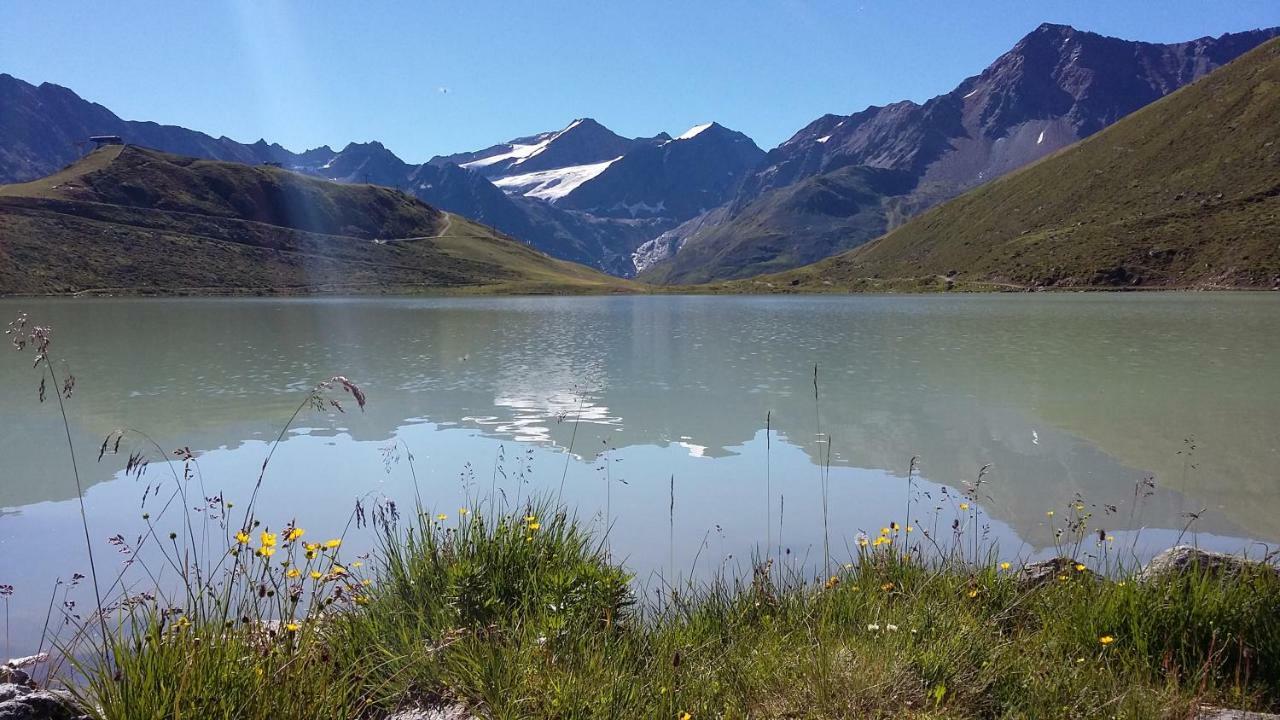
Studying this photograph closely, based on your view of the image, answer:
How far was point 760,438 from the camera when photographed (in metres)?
17.2

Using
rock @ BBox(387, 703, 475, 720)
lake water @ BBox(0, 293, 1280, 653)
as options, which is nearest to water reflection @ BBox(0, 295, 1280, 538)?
lake water @ BBox(0, 293, 1280, 653)

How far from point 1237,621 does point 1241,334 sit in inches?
1970

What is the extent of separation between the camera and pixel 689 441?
662 inches

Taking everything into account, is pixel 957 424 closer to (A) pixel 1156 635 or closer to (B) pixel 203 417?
(A) pixel 1156 635

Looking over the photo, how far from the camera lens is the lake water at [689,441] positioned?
1071cm

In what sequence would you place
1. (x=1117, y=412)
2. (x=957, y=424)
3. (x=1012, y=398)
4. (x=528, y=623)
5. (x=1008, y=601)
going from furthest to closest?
1. (x=1012, y=398)
2. (x=1117, y=412)
3. (x=957, y=424)
4. (x=1008, y=601)
5. (x=528, y=623)

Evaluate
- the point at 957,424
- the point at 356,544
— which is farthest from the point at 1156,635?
the point at 957,424

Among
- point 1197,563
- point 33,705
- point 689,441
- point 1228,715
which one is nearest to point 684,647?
point 1228,715

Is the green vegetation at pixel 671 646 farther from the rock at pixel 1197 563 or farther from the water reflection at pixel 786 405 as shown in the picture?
the water reflection at pixel 786 405

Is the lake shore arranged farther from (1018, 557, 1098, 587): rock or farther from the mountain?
the mountain

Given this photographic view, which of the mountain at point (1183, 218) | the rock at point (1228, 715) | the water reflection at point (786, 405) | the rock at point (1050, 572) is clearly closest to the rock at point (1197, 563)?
the rock at point (1050, 572)

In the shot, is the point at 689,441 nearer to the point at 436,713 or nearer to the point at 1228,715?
the point at 436,713

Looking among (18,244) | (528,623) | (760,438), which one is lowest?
(760,438)

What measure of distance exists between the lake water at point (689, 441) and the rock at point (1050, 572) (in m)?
2.32
